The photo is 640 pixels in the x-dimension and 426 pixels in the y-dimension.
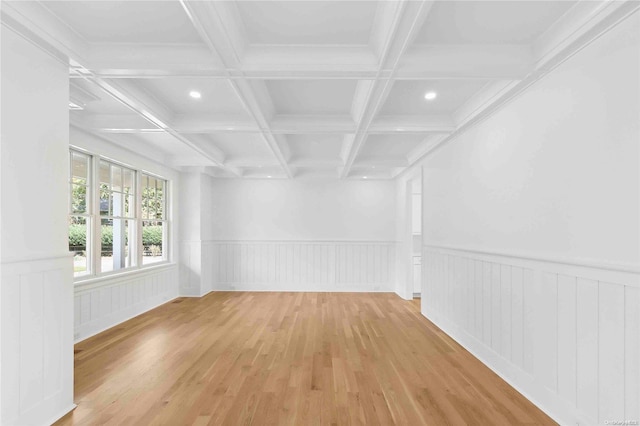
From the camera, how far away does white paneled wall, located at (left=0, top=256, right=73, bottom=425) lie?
193 cm

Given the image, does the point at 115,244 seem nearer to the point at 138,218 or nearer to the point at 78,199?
the point at 138,218

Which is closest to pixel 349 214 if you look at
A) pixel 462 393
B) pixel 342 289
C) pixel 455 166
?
pixel 342 289

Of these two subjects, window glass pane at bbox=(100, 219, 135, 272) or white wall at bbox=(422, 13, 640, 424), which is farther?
window glass pane at bbox=(100, 219, 135, 272)

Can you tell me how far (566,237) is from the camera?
2.25 meters

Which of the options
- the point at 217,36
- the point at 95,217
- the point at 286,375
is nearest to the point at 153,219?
the point at 95,217

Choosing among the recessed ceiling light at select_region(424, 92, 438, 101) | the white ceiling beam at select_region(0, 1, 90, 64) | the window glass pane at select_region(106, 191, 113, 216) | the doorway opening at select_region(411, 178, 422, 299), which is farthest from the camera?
the doorway opening at select_region(411, 178, 422, 299)

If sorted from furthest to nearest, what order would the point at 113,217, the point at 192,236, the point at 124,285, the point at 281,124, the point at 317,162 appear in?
1. the point at 192,236
2. the point at 317,162
3. the point at 124,285
4. the point at 113,217
5. the point at 281,124

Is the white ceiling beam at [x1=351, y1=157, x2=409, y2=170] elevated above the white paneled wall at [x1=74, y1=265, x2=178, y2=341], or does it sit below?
above

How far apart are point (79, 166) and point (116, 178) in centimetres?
73

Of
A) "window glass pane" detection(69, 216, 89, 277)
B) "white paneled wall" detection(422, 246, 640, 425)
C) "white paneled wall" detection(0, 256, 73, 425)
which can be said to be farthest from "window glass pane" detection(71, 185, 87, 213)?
"white paneled wall" detection(422, 246, 640, 425)

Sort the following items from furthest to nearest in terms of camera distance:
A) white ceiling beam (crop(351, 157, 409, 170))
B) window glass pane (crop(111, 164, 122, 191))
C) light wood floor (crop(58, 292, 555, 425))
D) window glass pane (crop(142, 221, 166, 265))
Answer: white ceiling beam (crop(351, 157, 409, 170)) < window glass pane (crop(142, 221, 166, 265)) < window glass pane (crop(111, 164, 122, 191)) < light wood floor (crop(58, 292, 555, 425))

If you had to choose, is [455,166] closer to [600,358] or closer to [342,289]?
[600,358]

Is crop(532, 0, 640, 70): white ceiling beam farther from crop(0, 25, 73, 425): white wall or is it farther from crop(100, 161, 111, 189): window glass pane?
crop(100, 161, 111, 189): window glass pane

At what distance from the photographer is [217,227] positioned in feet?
24.4
